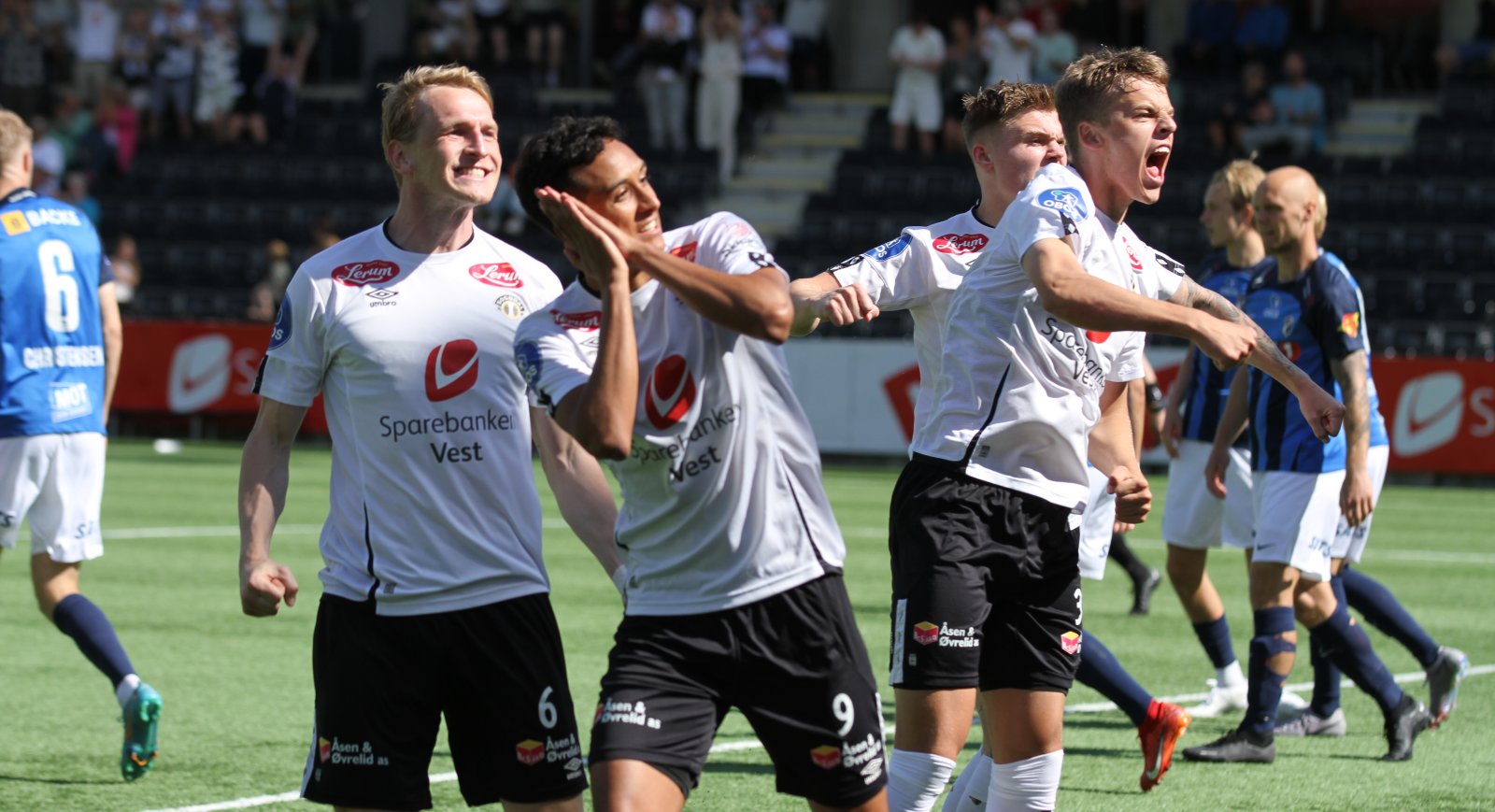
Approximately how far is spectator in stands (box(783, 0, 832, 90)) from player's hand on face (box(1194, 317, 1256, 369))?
84.6 ft

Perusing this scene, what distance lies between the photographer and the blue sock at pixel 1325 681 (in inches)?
308

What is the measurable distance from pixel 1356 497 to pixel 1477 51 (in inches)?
799

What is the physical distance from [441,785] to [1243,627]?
18.2ft

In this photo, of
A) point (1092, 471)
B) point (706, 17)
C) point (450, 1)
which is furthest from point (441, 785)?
point (450, 1)

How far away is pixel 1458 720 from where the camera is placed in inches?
321

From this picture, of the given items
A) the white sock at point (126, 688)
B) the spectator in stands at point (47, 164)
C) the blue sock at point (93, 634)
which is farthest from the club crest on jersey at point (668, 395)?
the spectator in stands at point (47, 164)

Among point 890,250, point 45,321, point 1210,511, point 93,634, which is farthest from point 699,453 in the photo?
point 1210,511

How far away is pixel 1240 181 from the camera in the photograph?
8188 millimetres

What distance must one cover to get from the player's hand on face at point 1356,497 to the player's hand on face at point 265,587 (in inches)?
156

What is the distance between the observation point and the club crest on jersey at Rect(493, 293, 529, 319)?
4.56 metres

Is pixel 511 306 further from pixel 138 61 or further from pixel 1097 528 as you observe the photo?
pixel 138 61

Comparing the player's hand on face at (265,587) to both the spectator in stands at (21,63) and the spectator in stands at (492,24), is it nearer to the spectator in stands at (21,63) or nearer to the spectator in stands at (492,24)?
the spectator in stands at (492,24)

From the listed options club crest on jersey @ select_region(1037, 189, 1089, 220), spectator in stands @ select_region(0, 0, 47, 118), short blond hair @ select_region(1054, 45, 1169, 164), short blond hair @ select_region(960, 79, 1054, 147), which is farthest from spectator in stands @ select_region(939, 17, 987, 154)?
club crest on jersey @ select_region(1037, 189, 1089, 220)

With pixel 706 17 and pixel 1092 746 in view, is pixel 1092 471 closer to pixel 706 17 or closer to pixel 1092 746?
pixel 1092 746
